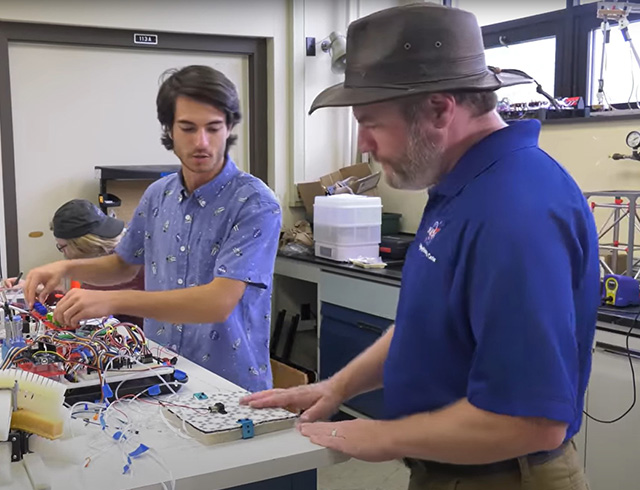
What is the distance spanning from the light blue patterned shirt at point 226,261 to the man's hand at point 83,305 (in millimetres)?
278

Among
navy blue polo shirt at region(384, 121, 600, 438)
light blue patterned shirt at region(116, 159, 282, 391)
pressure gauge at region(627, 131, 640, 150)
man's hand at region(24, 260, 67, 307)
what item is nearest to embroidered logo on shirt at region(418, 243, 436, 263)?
navy blue polo shirt at region(384, 121, 600, 438)

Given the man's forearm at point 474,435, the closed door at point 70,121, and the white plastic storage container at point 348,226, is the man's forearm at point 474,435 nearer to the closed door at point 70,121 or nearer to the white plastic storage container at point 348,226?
the white plastic storage container at point 348,226

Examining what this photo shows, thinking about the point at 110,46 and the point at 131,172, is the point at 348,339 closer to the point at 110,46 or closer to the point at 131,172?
the point at 131,172

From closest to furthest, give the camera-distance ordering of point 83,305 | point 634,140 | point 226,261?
point 83,305 < point 226,261 < point 634,140

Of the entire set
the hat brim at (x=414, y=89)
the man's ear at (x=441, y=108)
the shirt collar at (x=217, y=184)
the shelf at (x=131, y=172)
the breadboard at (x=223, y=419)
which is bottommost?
the breadboard at (x=223, y=419)

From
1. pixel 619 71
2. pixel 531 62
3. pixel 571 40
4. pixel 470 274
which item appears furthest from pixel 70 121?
pixel 470 274

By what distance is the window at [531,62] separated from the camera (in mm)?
3508

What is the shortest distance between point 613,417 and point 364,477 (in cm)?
119

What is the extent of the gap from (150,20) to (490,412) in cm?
334

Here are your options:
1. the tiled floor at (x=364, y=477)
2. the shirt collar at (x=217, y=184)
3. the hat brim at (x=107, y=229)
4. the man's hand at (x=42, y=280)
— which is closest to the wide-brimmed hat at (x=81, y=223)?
the hat brim at (x=107, y=229)

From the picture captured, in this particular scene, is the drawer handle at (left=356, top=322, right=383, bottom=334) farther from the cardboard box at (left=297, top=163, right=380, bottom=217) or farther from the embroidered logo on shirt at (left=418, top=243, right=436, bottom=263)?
the embroidered logo on shirt at (left=418, top=243, right=436, bottom=263)

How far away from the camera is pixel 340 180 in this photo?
4.09 m

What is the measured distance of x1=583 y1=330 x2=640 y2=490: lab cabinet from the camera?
2246 mm

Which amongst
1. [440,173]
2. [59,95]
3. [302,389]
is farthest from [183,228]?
[59,95]
